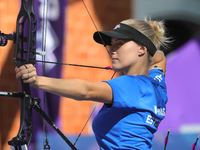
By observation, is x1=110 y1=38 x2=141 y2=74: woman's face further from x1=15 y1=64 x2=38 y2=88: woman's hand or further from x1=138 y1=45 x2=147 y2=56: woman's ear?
x1=15 y1=64 x2=38 y2=88: woman's hand

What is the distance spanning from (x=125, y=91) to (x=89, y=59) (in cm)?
134

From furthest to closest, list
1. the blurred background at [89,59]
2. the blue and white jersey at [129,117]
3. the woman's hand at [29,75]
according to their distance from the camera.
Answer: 1. the blurred background at [89,59]
2. the blue and white jersey at [129,117]
3. the woman's hand at [29,75]

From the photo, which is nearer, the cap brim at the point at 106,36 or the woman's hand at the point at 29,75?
the woman's hand at the point at 29,75

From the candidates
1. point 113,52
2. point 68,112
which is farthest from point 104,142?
point 68,112

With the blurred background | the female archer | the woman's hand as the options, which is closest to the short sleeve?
the female archer

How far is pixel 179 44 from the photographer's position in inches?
104

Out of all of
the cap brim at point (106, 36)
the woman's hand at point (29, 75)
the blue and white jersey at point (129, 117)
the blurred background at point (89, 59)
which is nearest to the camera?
the woman's hand at point (29, 75)

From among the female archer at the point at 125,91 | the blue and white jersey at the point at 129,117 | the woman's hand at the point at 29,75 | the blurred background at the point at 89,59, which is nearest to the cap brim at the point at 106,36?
the female archer at the point at 125,91

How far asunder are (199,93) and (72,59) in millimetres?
1498

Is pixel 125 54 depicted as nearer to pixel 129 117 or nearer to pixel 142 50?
pixel 142 50

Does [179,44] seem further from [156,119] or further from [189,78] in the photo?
[156,119]

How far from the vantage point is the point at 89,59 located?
7.11 feet

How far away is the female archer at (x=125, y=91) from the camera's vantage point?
795 mm

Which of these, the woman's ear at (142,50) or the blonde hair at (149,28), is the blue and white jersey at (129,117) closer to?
the woman's ear at (142,50)
